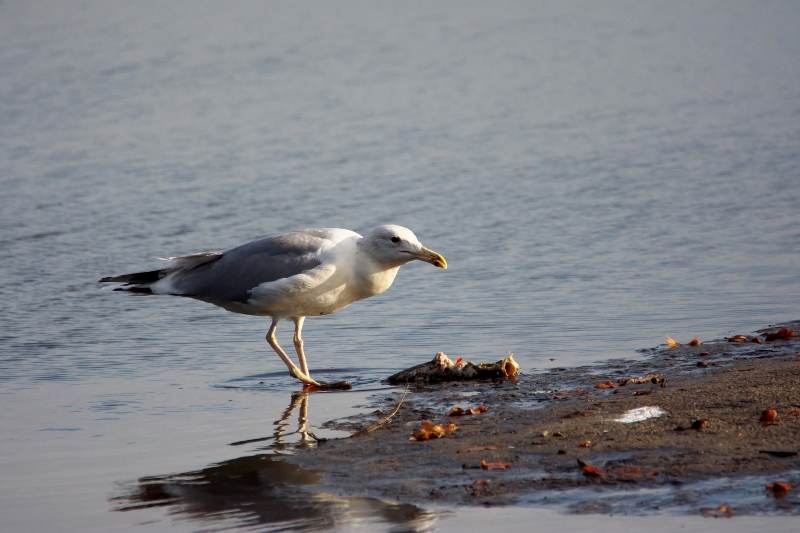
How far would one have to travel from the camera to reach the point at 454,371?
316 inches

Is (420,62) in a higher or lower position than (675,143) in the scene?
higher

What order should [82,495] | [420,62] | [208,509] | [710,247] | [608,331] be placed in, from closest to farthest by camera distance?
[208,509]
[82,495]
[608,331]
[710,247]
[420,62]

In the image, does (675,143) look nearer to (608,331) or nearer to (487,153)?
(487,153)

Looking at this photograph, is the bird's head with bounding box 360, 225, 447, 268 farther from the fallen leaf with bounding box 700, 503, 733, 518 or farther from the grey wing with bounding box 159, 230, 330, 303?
the fallen leaf with bounding box 700, 503, 733, 518

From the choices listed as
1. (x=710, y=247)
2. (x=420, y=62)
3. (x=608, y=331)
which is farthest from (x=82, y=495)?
(x=420, y=62)

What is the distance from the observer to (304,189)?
16297 millimetres

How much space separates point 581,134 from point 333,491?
47.9ft

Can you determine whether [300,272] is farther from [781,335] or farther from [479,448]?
[781,335]

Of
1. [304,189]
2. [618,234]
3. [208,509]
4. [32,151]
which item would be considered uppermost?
[32,151]

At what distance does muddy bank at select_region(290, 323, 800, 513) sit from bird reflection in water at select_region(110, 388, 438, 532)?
127mm

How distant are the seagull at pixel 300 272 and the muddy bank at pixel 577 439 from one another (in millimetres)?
977

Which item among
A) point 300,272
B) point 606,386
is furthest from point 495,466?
point 300,272

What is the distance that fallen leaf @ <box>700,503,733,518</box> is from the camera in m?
4.83

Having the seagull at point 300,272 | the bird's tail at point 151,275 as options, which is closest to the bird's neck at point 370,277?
the seagull at point 300,272
